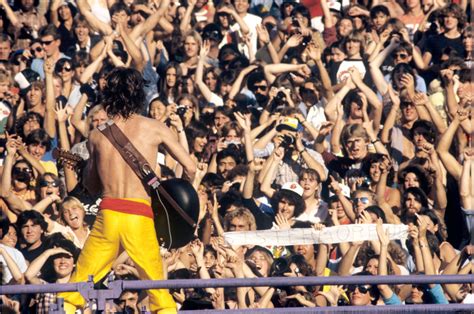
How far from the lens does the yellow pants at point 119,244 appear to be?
8609 millimetres

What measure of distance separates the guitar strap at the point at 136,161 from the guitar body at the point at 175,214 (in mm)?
27

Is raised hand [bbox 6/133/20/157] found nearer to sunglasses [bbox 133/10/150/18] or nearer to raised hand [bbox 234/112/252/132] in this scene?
raised hand [bbox 234/112/252/132]

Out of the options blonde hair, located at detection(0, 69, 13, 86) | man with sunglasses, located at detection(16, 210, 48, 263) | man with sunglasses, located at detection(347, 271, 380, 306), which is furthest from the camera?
blonde hair, located at detection(0, 69, 13, 86)

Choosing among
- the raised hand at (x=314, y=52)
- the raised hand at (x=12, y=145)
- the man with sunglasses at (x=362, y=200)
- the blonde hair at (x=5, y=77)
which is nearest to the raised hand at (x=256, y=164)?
the man with sunglasses at (x=362, y=200)

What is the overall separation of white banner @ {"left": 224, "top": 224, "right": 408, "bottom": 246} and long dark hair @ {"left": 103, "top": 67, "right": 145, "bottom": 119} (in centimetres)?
306

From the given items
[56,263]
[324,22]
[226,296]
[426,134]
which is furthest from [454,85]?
[56,263]

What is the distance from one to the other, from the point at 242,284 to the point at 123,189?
1159mm

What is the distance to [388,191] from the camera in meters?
12.1

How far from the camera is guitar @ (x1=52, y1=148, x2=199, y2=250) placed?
28.5ft

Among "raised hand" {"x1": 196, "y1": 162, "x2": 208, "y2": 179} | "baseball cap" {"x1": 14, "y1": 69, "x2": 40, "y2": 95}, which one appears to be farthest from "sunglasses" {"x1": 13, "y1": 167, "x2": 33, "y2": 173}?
"raised hand" {"x1": 196, "y1": 162, "x2": 208, "y2": 179}

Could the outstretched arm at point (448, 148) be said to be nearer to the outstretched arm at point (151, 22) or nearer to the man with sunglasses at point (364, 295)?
the man with sunglasses at point (364, 295)

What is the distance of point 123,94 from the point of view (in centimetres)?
870

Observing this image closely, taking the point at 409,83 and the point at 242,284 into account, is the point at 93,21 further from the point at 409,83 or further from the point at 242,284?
the point at 242,284

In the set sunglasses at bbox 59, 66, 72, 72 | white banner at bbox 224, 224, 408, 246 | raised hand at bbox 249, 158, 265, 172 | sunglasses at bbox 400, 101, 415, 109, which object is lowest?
white banner at bbox 224, 224, 408, 246
